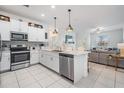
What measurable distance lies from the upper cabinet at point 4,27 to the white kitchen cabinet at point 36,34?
3.28 feet

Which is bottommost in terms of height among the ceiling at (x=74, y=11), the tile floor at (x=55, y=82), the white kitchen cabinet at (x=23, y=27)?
the tile floor at (x=55, y=82)

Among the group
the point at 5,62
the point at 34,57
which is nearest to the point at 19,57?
the point at 5,62

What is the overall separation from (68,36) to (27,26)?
14.8ft

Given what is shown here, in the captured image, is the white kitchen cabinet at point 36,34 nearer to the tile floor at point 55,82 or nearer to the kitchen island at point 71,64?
the kitchen island at point 71,64

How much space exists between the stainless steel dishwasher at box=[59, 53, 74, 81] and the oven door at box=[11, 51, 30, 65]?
6.61ft

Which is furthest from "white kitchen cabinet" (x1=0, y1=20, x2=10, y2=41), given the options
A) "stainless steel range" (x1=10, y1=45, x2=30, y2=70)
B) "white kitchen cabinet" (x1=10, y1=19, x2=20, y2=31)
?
"stainless steel range" (x1=10, y1=45, x2=30, y2=70)

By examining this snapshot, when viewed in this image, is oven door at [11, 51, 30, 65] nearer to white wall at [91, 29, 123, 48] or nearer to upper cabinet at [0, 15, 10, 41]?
upper cabinet at [0, 15, 10, 41]

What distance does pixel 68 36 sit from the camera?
25.5ft

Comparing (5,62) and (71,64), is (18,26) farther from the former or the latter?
(71,64)

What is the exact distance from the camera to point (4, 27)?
322cm

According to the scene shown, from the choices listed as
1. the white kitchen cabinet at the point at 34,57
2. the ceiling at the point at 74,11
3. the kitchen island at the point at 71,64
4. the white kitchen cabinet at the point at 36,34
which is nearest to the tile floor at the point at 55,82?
the kitchen island at the point at 71,64

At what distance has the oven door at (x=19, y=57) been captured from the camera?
3346mm

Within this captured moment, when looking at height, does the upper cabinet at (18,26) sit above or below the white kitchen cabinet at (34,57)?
above

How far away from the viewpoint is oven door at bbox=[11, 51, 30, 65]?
3.35 metres
